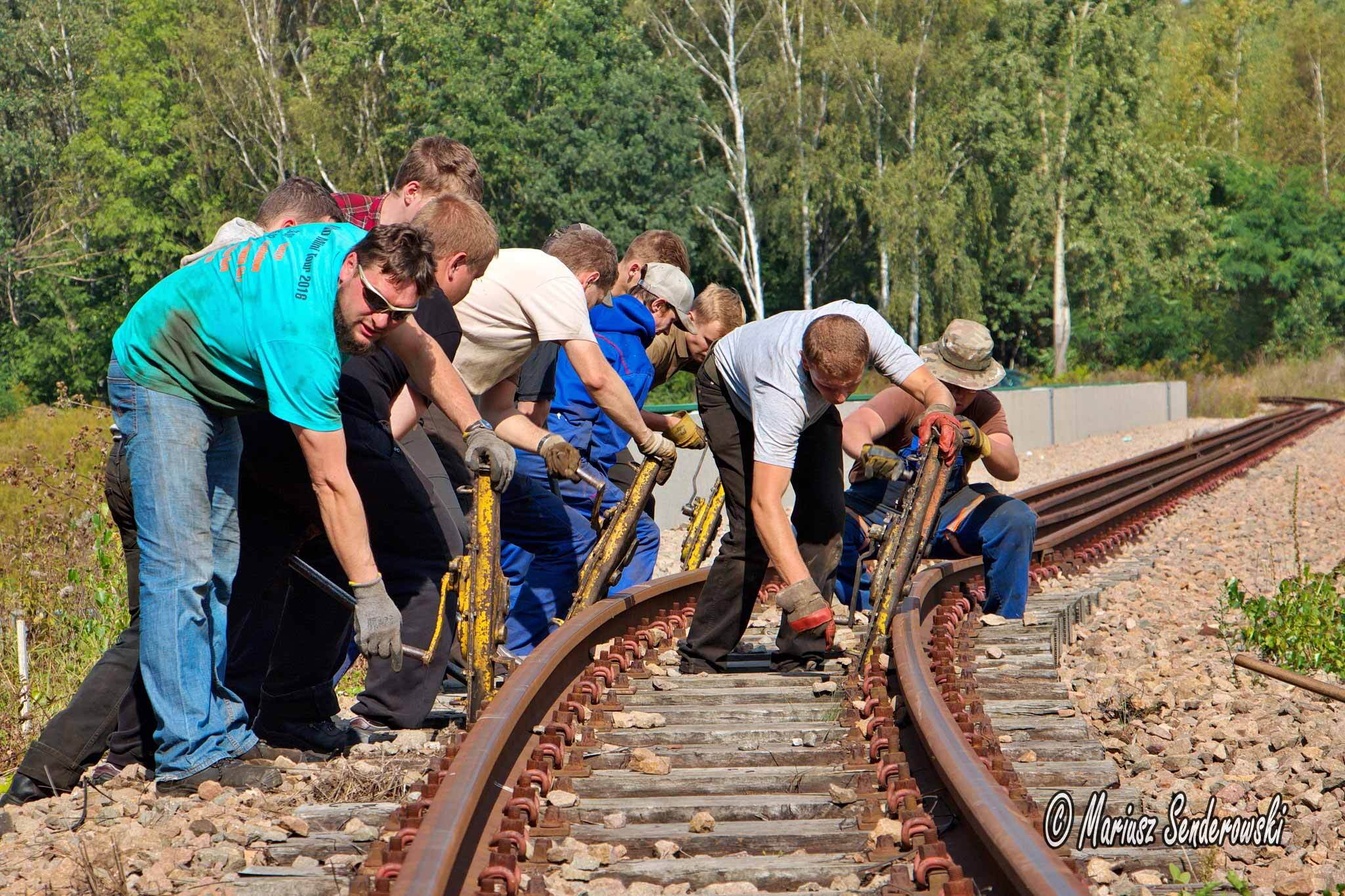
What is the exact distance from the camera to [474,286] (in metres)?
6.12

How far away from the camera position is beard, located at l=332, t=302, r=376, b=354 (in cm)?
420

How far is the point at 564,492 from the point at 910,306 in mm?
41049

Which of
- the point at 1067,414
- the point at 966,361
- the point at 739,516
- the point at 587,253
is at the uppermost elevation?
the point at 587,253

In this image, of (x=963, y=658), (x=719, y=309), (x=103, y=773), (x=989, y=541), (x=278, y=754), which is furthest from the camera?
(x=719, y=309)

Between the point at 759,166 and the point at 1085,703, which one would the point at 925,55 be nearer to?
the point at 759,166

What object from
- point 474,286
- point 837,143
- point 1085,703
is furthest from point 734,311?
point 837,143

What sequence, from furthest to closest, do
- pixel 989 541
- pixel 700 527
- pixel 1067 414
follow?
1. pixel 1067 414
2. pixel 700 527
3. pixel 989 541

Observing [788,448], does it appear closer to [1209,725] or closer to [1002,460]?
[1209,725]

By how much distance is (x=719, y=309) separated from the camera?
744 centimetres

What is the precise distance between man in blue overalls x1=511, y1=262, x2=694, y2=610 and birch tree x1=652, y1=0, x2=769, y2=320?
3770 cm

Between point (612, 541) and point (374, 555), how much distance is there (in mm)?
1774

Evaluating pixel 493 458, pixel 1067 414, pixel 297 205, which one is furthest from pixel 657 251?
pixel 1067 414

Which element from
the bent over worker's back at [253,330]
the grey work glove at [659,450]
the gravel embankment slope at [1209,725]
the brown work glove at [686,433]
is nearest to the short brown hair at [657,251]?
the brown work glove at [686,433]

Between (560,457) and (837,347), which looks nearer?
(837,347)
